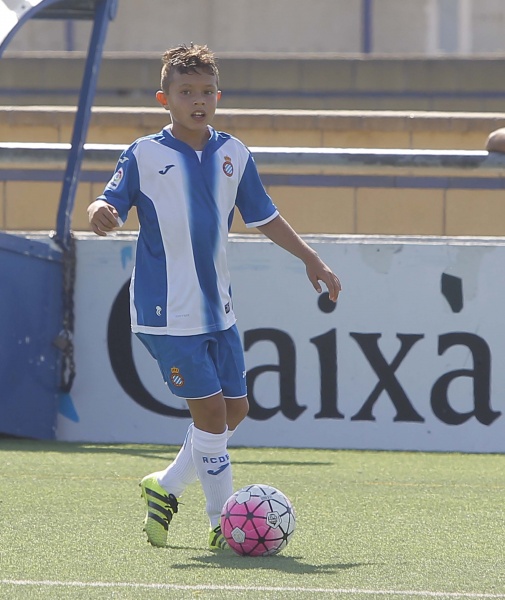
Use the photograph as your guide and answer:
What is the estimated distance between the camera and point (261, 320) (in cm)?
821

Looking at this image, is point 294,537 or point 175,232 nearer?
point 175,232

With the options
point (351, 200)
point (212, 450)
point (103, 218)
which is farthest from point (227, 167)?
point (351, 200)

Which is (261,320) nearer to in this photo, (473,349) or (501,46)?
(473,349)

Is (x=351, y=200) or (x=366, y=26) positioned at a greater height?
(x=366, y=26)

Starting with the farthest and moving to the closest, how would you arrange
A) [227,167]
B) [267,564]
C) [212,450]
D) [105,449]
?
1. [105,449]
2. [227,167]
3. [212,450]
4. [267,564]

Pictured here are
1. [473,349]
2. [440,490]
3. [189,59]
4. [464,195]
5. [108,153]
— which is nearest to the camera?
[189,59]

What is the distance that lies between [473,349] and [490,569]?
12.4 feet

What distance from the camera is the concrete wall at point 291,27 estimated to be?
29500 millimetres

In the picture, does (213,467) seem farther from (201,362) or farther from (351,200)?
(351,200)

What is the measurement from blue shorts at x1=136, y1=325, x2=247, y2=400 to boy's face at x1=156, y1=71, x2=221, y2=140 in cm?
74

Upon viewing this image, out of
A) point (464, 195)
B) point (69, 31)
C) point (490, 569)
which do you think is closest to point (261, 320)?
point (464, 195)

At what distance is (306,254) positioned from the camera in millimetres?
5051

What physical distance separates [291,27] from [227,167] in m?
25.5

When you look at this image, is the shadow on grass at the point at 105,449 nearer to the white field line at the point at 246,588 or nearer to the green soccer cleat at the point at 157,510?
the green soccer cleat at the point at 157,510
